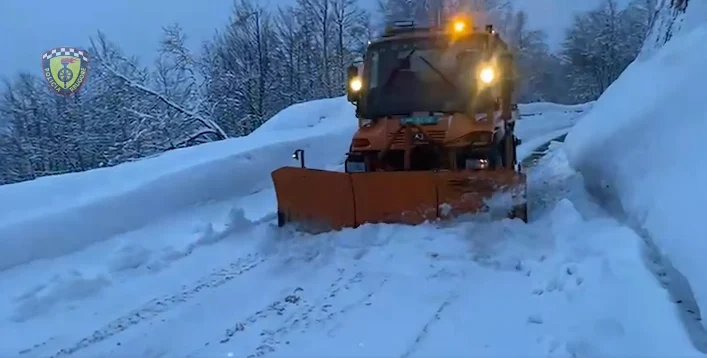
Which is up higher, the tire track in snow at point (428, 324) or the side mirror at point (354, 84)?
the side mirror at point (354, 84)

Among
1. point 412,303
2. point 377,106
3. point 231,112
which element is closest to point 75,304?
point 412,303

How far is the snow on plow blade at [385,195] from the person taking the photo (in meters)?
6.49

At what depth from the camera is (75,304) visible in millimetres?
4988

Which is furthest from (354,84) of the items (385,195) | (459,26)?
(385,195)

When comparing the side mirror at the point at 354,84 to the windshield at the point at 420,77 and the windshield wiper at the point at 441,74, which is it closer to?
the windshield at the point at 420,77

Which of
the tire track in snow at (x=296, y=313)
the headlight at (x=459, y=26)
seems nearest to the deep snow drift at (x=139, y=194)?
the tire track in snow at (x=296, y=313)

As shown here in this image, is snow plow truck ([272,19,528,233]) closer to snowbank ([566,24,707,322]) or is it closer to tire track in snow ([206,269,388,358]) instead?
snowbank ([566,24,707,322])

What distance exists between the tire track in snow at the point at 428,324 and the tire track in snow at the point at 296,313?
21.8 inches

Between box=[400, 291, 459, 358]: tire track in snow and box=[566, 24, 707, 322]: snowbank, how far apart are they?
4.89 feet

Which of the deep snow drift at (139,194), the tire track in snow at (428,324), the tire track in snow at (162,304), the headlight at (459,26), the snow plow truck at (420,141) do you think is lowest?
the tire track in snow at (428,324)

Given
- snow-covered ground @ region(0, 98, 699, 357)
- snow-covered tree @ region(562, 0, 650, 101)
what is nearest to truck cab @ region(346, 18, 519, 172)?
snow-covered ground @ region(0, 98, 699, 357)

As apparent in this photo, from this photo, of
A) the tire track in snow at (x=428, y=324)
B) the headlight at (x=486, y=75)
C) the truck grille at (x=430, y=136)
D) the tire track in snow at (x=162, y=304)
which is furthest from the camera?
the headlight at (x=486, y=75)

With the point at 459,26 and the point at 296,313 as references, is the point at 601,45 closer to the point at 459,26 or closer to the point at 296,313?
the point at 459,26

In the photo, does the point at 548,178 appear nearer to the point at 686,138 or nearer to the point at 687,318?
the point at 686,138
